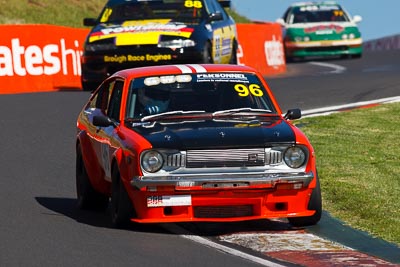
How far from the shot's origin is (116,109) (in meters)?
11.3

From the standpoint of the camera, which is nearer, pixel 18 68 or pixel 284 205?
pixel 284 205

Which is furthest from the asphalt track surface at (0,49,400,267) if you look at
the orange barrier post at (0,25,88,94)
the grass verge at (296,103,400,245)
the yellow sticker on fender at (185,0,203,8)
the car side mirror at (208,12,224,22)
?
the orange barrier post at (0,25,88,94)

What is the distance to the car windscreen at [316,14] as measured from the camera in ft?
122

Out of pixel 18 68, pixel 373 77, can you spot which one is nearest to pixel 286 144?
pixel 18 68

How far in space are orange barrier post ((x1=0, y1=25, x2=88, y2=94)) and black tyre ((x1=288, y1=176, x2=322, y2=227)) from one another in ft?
48.7

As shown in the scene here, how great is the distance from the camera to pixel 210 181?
9859 millimetres

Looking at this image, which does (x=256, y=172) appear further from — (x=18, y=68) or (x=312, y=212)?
(x=18, y=68)

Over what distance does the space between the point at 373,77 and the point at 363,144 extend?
11285 millimetres

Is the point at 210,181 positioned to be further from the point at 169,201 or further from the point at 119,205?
the point at 119,205

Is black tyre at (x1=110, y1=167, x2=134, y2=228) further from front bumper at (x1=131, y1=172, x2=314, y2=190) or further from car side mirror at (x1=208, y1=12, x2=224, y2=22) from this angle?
car side mirror at (x1=208, y1=12, x2=224, y2=22)

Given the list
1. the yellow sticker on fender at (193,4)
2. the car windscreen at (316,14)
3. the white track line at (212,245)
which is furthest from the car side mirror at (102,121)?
the car windscreen at (316,14)

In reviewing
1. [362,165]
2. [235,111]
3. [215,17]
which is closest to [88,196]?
[235,111]

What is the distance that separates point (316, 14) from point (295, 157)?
27.7 m

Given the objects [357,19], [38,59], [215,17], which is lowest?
[357,19]
